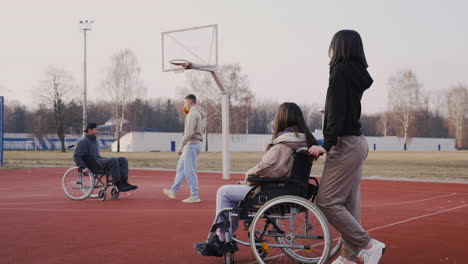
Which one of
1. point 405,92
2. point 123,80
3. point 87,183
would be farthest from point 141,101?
point 87,183

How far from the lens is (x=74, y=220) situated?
22.4ft

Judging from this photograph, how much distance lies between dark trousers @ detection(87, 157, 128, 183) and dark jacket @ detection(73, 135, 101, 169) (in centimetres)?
13

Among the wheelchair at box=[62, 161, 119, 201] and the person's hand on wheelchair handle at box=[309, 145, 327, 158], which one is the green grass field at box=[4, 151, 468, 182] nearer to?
the wheelchair at box=[62, 161, 119, 201]

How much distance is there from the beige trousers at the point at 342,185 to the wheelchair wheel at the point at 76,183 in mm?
6328

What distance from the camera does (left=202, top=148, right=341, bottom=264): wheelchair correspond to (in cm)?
396

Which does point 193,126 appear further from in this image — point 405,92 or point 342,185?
point 405,92

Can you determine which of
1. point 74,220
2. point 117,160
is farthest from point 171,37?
point 74,220

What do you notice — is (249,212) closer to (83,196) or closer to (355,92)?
(355,92)

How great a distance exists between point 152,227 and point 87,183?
11.9ft

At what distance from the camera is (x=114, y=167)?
30.1 feet

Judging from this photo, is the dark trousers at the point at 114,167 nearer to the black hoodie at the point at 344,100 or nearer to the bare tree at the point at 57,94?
the black hoodie at the point at 344,100

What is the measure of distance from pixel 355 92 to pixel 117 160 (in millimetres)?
6226

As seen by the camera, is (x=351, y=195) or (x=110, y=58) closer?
(x=351, y=195)

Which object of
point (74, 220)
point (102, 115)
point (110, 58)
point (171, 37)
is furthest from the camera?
point (102, 115)
